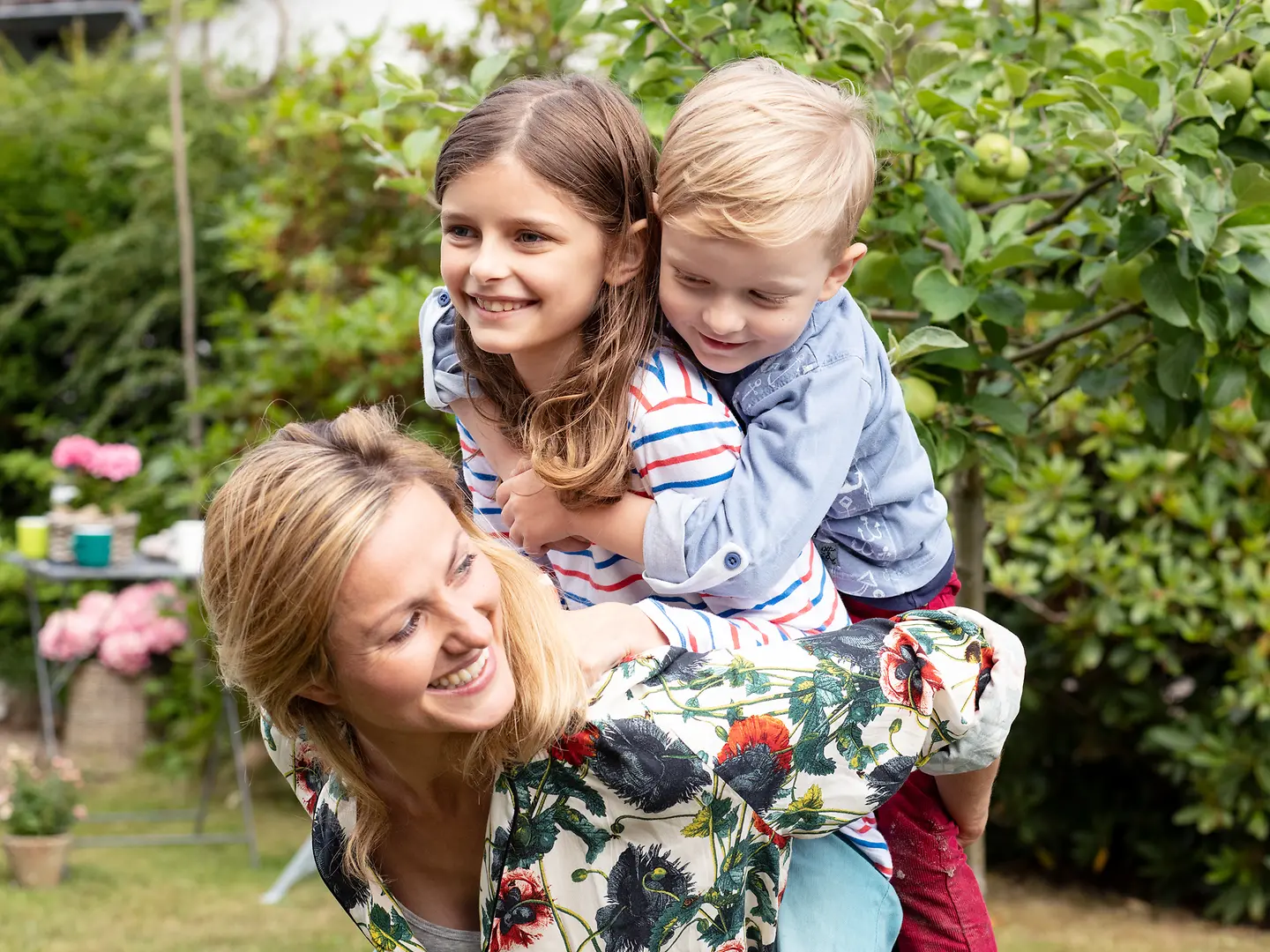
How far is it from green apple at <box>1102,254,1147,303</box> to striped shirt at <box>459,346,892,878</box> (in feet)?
2.71

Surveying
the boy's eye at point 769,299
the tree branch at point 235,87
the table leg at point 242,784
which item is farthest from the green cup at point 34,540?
the boy's eye at point 769,299

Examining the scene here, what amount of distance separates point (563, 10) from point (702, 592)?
1.17 m

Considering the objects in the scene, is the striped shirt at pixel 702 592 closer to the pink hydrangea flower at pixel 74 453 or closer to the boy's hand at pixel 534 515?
the boy's hand at pixel 534 515

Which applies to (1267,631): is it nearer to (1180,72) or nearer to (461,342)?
(1180,72)

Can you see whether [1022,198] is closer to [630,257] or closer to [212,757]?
[630,257]

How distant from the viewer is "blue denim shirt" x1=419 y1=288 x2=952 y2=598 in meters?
1.65

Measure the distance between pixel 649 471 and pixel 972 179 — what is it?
96cm

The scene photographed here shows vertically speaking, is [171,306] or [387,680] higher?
[387,680]

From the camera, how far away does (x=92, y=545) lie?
18.8 feet

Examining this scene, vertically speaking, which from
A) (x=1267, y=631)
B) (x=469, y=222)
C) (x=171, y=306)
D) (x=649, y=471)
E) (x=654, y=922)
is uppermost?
(x=469, y=222)

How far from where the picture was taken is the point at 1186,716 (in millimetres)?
4605

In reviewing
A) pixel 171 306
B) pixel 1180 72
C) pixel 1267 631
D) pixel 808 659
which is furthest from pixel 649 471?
pixel 171 306

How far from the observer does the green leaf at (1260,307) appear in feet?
7.05

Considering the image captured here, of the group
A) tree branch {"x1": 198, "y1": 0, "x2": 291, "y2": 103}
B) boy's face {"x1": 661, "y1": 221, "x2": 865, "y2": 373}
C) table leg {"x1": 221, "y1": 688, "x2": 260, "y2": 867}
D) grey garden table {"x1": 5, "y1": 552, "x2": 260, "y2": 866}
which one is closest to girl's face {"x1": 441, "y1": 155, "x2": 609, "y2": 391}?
boy's face {"x1": 661, "y1": 221, "x2": 865, "y2": 373}
